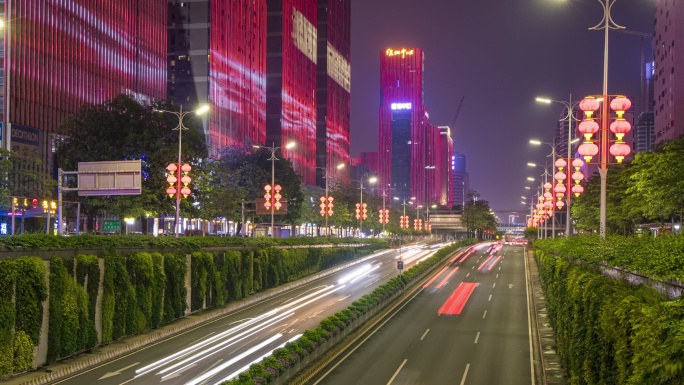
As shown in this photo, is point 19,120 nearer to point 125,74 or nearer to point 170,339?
point 125,74

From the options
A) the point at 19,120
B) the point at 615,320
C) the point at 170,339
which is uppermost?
the point at 19,120

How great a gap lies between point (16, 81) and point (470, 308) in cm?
6205

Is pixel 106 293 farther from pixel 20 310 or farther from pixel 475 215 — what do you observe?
pixel 475 215

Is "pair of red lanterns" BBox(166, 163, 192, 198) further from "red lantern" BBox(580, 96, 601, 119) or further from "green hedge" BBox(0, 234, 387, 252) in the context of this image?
"red lantern" BBox(580, 96, 601, 119)

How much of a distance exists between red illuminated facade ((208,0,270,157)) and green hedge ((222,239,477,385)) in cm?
7377

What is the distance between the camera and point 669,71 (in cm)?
12569

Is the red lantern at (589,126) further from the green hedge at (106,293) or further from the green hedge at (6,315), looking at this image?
the green hedge at (6,315)

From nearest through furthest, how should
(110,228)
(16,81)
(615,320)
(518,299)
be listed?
1. (615,320)
2. (518,299)
3. (110,228)
4. (16,81)

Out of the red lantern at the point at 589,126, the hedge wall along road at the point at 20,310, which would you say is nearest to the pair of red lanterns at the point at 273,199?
the hedge wall along road at the point at 20,310

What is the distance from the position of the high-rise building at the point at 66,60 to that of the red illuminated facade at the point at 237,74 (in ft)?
36.1

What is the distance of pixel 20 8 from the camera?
278 feet

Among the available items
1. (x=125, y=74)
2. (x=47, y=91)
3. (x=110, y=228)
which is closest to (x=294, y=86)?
(x=125, y=74)

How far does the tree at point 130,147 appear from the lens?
6172 cm

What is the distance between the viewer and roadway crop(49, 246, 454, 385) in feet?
102
